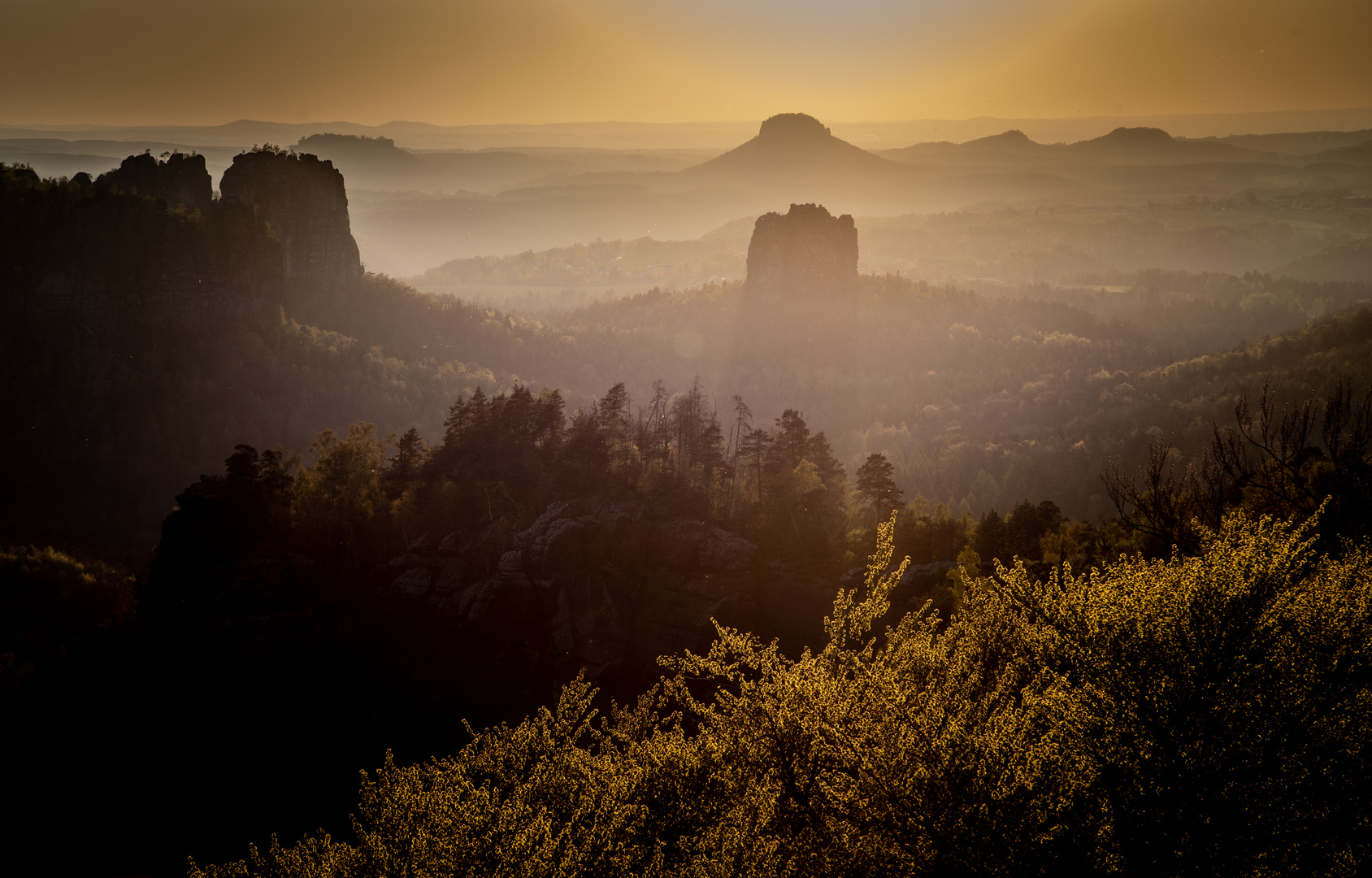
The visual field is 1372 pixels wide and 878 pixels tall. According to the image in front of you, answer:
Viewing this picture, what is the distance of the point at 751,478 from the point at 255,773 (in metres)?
49.7

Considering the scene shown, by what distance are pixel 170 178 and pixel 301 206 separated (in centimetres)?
2579

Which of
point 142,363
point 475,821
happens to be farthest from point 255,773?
point 142,363

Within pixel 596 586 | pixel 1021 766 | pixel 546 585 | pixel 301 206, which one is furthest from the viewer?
pixel 301 206

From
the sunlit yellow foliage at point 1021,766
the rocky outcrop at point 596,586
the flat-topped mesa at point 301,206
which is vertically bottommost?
the rocky outcrop at point 596,586

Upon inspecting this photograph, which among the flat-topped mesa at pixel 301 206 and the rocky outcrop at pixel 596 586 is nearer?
the rocky outcrop at pixel 596 586

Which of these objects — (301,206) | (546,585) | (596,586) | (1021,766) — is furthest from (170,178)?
(1021,766)

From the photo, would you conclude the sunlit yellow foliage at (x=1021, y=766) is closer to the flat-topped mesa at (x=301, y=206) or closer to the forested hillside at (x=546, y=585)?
the forested hillside at (x=546, y=585)

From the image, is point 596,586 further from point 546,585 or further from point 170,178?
point 170,178

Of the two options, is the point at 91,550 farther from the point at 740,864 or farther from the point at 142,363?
the point at 740,864

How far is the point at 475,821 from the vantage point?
1564 cm

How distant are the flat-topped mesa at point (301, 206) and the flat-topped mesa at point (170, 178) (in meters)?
6.32

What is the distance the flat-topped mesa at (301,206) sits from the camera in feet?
554

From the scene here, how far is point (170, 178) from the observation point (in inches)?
6206

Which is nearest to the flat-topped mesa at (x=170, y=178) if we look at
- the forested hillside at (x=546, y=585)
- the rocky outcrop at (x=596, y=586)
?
the forested hillside at (x=546, y=585)
